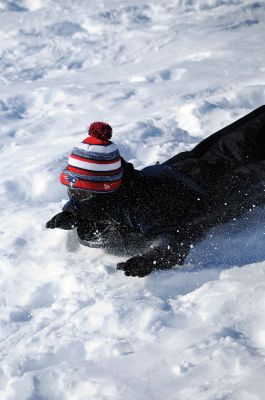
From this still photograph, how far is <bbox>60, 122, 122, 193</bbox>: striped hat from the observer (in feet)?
7.42

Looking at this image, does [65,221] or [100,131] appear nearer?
[100,131]

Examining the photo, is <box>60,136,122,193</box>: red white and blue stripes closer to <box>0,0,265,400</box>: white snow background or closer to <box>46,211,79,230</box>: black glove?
<box>46,211,79,230</box>: black glove

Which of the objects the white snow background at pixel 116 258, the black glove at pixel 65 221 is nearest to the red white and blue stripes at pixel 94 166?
the black glove at pixel 65 221

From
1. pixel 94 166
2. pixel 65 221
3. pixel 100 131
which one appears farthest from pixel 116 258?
pixel 100 131

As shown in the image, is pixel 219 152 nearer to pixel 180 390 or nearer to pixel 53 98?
pixel 180 390

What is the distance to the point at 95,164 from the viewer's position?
7.41 feet

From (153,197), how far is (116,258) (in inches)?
12.1

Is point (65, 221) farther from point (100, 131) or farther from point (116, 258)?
point (100, 131)

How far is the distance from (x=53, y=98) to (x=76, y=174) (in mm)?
2442

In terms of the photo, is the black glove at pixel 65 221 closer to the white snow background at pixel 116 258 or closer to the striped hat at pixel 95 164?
the white snow background at pixel 116 258

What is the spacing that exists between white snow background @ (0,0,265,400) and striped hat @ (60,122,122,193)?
35 centimetres

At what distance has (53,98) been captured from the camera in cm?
458

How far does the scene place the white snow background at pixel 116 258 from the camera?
1.75m

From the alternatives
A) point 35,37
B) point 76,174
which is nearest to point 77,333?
point 76,174
